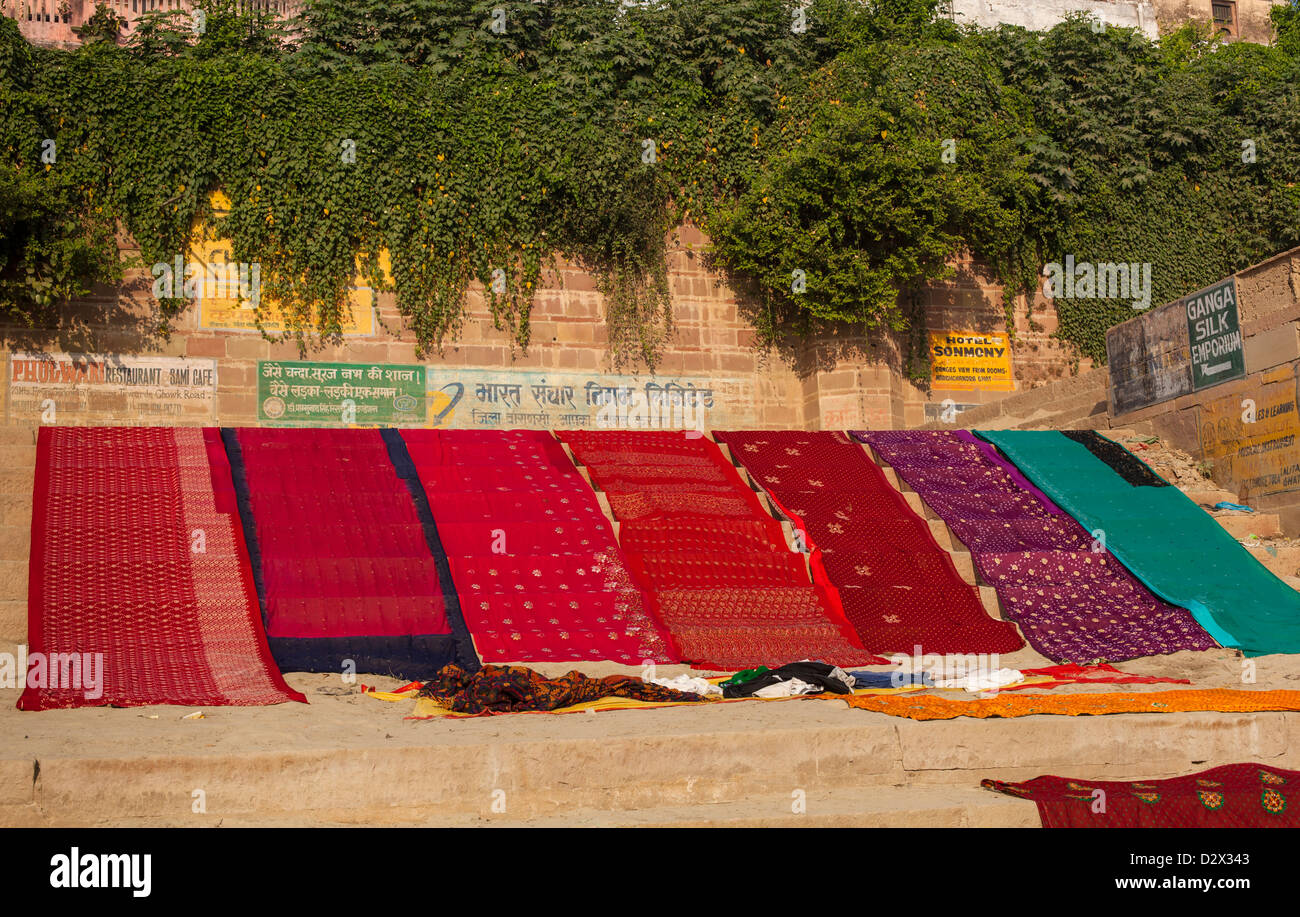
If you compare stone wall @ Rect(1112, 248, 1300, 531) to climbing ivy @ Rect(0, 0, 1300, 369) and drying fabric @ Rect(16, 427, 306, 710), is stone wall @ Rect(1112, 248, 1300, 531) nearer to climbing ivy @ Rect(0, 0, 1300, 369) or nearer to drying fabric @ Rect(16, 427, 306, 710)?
climbing ivy @ Rect(0, 0, 1300, 369)

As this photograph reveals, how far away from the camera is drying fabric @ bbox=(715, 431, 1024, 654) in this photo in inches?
310

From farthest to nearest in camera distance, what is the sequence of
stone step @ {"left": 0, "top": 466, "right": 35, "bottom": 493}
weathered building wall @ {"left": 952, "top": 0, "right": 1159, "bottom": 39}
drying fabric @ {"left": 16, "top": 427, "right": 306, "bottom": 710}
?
weathered building wall @ {"left": 952, "top": 0, "right": 1159, "bottom": 39} → stone step @ {"left": 0, "top": 466, "right": 35, "bottom": 493} → drying fabric @ {"left": 16, "top": 427, "right": 306, "bottom": 710}

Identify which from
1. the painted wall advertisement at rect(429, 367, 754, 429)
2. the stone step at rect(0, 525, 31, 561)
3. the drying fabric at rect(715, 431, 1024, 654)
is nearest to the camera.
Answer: the stone step at rect(0, 525, 31, 561)

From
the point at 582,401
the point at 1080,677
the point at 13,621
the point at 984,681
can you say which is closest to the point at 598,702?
the point at 984,681

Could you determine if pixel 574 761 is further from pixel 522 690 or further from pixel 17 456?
pixel 17 456

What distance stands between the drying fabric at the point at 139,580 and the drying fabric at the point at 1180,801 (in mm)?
3529

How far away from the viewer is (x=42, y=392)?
467 inches

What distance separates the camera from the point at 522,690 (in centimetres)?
590

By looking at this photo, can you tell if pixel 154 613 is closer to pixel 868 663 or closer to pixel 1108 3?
pixel 868 663

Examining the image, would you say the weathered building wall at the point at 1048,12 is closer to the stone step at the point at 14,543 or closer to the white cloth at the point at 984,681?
the white cloth at the point at 984,681

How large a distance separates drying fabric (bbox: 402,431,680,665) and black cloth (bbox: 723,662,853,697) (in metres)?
0.98

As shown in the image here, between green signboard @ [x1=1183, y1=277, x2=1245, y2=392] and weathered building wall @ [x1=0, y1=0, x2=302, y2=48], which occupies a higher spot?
weathered building wall @ [x1=0, y1=0, x2=302, y2=48]

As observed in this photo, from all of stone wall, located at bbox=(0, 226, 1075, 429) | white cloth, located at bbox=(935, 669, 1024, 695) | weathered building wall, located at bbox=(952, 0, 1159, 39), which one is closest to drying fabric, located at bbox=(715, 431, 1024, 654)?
white cloth, located at bbox=(935, 669, 1024, 695)

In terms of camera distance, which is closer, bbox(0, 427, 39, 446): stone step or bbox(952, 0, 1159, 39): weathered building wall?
bbox(0, 427, 39, 446): stone step
